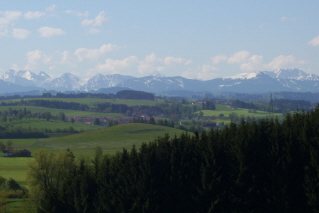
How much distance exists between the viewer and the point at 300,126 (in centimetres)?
3853

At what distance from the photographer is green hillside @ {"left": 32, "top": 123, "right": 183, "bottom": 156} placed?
111000mm

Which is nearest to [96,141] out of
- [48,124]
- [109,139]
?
[109,139]

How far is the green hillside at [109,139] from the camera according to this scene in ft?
364

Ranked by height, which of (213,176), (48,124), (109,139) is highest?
(213,176)

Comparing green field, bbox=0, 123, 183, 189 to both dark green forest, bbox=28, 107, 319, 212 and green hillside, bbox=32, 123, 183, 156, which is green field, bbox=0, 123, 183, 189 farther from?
dark green forest, bbox=28, 107, 319, 212

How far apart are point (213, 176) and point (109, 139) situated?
296 feet

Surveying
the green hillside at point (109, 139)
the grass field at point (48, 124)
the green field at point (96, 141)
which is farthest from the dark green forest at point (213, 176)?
the grass field at point (48, 124)

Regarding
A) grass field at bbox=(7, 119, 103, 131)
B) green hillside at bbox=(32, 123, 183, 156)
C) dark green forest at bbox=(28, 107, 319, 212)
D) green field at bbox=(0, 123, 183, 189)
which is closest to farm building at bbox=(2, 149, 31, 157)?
green field at bbox=(0, 123, 183, 189)

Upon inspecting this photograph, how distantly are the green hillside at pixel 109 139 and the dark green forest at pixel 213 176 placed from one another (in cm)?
6030

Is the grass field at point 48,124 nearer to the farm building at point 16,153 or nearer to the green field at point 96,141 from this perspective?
the green field at point 96,141

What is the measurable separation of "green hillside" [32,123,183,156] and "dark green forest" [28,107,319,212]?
2374 inches

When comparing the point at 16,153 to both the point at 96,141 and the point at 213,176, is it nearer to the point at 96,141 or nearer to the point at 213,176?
the point at 96,141

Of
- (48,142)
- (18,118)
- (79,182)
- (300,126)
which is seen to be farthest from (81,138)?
(300,126)

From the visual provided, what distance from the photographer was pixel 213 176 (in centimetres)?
3672
